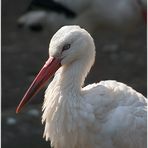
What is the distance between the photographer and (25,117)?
707 centimetres

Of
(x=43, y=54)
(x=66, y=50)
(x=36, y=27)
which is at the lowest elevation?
(x=66, y=50)

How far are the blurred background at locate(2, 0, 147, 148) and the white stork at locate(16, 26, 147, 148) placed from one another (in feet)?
8.01

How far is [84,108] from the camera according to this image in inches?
168

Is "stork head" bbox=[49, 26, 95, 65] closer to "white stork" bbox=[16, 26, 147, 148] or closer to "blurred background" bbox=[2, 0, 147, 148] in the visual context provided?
"white stork" bbox=[16, 26, 147, 148]

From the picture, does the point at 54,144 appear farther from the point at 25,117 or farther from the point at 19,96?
the point at 19,96

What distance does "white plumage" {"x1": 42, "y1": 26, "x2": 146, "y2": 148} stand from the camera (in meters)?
4.24

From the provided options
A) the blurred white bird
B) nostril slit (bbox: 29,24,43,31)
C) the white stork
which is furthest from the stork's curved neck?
nostril slit (bbox: 29,24,43,31)

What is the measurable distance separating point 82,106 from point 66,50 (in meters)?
0.36

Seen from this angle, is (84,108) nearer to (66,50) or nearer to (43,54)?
(66,50)

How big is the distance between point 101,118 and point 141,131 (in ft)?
0.84

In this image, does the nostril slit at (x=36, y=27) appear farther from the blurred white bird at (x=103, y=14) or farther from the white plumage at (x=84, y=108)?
the white plumage at (x=84, y=108)

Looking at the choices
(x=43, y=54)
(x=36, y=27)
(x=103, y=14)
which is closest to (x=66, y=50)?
(x=103, y=14)

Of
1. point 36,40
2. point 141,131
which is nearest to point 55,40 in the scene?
point 141,131

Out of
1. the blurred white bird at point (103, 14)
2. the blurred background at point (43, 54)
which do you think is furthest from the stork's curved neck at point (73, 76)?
the blurred white bird at point (103, 14)
